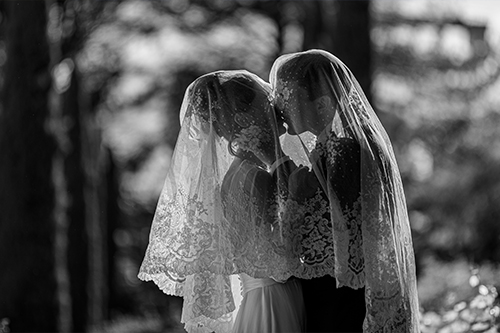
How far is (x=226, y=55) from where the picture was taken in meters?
20.4

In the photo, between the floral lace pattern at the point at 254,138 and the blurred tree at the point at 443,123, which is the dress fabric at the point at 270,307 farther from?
the blurred tree at the point at 443,123

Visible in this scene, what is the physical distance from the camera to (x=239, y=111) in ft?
12.7

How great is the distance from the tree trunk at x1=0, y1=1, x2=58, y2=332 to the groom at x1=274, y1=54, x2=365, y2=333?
769 cm

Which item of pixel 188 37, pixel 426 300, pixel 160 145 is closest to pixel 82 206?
pixel 188 37

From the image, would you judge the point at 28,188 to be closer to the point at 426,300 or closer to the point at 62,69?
the point at 426,300

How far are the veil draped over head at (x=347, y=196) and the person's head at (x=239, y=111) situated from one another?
10cm

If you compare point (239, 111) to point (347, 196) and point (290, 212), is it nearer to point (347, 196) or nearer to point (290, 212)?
point (290, 212)

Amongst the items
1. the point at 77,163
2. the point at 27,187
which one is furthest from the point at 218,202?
the point at 77,163

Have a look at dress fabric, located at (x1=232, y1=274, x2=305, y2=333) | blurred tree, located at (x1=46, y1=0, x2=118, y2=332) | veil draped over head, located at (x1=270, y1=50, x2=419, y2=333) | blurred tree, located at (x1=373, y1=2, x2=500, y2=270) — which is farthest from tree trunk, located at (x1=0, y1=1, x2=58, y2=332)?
veil draped over head, located at (x1=270, y1=50, x2=419, y2=333)

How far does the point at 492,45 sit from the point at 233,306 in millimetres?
14204

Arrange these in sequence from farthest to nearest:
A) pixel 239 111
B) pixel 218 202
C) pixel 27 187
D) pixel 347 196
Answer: pixel 27 187
pixel 239 111
pixel 218 202
pixel 347 196

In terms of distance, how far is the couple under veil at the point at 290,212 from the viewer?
363cm

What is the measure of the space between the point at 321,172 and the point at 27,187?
801cm

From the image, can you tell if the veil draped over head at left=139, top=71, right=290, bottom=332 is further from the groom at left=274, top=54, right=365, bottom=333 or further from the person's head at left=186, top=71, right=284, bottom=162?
the groom at left=274, top=54, right=365, bottom=333
